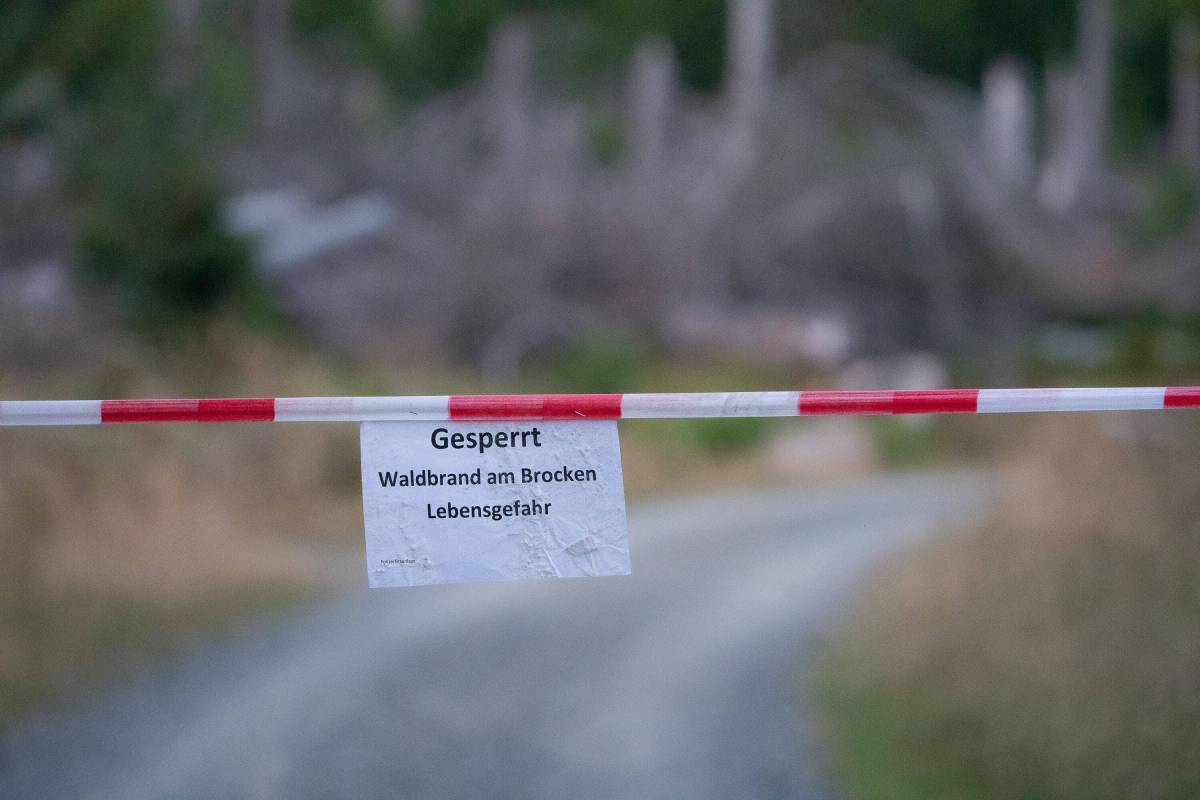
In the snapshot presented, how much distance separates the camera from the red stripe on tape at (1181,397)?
3084mm

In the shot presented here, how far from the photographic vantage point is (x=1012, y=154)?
2011 cm

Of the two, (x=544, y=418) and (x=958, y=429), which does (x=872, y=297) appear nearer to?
(x=958, y=429)

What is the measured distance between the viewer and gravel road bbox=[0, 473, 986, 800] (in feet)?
16.0

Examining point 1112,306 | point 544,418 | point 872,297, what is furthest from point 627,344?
point 544,418

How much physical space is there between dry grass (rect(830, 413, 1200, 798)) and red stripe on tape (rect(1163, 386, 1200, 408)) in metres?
1.56

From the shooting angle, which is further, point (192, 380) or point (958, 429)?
point (958, 429)

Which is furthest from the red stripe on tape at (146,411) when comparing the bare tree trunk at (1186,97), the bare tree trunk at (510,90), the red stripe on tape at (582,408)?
the bare tree trunk at (510,90)

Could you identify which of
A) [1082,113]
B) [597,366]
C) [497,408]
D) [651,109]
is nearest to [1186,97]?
[1082,113]

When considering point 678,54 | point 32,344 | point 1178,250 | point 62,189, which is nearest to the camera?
point 32,344

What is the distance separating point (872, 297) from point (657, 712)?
52.2 feet

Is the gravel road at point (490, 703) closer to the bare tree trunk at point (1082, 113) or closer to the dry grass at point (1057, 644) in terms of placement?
the dry grass at point (1057, 644)

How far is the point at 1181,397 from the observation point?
3.11m

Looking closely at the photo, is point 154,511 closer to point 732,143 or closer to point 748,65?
point 732,143

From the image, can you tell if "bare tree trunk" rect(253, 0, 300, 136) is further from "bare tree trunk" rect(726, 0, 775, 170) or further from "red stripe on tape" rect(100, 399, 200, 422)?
"red stripe on tape" rect(100, 399, 200, 422)
